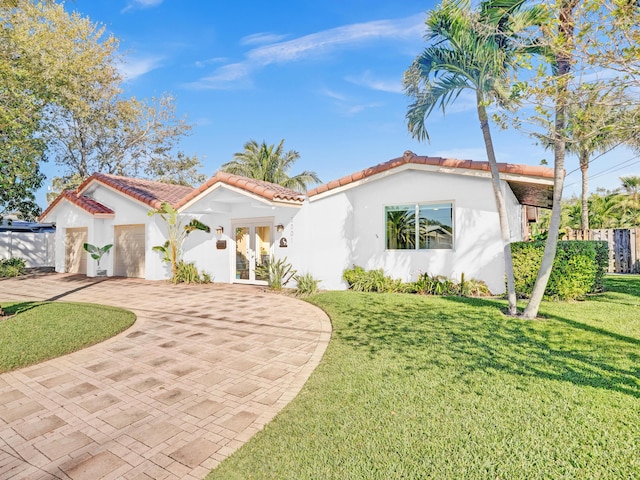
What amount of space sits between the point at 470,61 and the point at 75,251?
81.8ft

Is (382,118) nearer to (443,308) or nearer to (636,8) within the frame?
(443,308)

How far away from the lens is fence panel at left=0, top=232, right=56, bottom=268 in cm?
2509

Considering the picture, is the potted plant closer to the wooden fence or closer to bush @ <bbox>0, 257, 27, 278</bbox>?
bush @ <bbox>0, 257, 27, 278</bbox>

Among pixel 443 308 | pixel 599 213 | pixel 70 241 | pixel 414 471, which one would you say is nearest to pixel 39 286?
pixel 70 241

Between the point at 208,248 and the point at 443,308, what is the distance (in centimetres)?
1243

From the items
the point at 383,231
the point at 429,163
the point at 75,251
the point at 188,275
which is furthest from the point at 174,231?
the point at 429,163

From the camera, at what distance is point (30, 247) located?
26.4 m

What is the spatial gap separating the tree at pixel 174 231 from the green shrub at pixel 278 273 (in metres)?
4.35

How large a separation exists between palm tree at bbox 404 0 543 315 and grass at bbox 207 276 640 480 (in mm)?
3155

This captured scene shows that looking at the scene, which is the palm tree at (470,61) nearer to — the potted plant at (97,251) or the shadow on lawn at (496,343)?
the shadow on lawn at (496,343)

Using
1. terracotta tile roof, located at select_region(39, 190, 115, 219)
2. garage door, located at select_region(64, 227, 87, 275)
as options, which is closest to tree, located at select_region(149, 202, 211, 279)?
terracotta tile roof, located at select_region(39, 190, 115, 219)

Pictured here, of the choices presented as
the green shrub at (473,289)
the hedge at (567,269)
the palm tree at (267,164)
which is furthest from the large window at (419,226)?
the palm tree at (267,164)

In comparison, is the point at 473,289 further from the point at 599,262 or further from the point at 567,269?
the point at 599,262

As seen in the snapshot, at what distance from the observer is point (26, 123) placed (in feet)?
35.4
